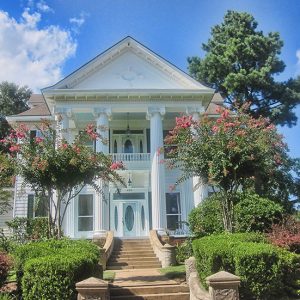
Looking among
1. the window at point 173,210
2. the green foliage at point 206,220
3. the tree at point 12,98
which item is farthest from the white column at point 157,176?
the tree at point 12,98

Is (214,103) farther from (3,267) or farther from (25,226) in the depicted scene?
(3,267)

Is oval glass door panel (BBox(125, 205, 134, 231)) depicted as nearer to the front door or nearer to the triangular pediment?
the front door

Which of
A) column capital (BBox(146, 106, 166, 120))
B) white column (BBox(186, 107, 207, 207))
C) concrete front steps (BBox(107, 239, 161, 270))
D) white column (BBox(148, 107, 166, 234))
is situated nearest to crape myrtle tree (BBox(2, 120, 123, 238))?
concrete front steps (BBox(107, 239, 161, 270))

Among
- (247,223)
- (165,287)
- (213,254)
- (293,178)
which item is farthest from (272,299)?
(293,178)

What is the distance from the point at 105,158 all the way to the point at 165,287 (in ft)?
13.8

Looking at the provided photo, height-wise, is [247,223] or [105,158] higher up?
[105,158]

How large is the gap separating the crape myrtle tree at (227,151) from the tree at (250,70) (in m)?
19.3

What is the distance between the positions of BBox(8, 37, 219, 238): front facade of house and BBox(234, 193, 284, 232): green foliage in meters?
6.74

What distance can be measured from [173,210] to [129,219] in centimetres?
266

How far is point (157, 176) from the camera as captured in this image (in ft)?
76.9

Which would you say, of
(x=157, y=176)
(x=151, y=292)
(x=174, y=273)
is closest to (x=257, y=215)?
(x=174, y=273)

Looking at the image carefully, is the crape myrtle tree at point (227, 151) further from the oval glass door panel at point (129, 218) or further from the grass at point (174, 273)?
the oval glass door panel at point (129, 218)

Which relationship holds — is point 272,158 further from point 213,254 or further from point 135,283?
point 135,283

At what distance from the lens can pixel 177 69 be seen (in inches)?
971
